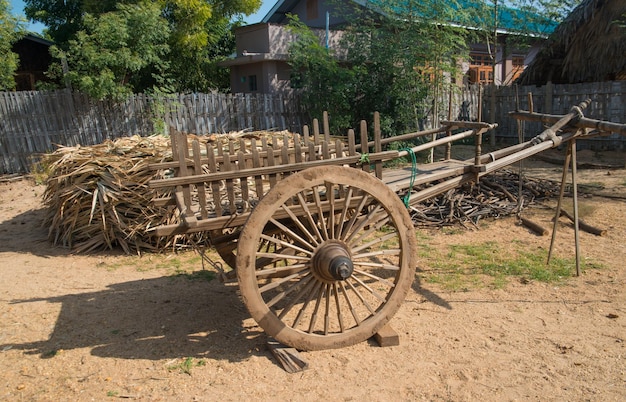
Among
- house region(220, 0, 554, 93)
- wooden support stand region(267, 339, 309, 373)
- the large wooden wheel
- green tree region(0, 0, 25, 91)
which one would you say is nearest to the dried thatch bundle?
the large wooden wheel

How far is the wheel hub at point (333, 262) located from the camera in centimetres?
314

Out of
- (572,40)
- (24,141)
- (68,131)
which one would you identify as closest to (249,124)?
(68,131)

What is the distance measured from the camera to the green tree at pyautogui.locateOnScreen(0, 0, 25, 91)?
454 inches

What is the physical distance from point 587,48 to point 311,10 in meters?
10.1

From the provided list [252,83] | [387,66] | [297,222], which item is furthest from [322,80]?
[297,222]

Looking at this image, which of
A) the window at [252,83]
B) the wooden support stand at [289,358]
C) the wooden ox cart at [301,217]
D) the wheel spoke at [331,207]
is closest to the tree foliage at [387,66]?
the window at [252,83]

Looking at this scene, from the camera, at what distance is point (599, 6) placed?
11914 mm

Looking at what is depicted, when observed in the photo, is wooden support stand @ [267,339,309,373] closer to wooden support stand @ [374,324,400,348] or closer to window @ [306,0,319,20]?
wooden support stand @ [374,324,400,348]

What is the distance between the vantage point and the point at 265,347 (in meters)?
3.48

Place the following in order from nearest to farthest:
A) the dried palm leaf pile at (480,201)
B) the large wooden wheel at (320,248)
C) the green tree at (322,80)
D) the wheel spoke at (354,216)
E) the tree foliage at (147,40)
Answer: the large wooden wheel at (320,248) → the wheel spoke at (354,216) → the dried palm leaf pile at (480,201) → the tree foliage at (147,40) → the green tree at (322,80)

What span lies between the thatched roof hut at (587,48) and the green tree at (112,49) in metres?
10.1

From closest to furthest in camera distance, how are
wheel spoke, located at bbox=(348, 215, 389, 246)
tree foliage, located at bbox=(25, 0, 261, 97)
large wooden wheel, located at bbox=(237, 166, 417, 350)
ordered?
large wooden wheel, located at bbox=(237, 166, 417, 350) → wheel spoke, located at bbox=(348, 215, 389, 246) → tree foliage, located at bbox=(25, 0, 261, 97)

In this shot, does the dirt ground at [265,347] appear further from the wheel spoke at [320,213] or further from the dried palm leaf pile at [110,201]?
the wheel spoke at [320,213]

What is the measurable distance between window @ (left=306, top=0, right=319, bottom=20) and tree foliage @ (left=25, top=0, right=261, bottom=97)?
75.3 inches
